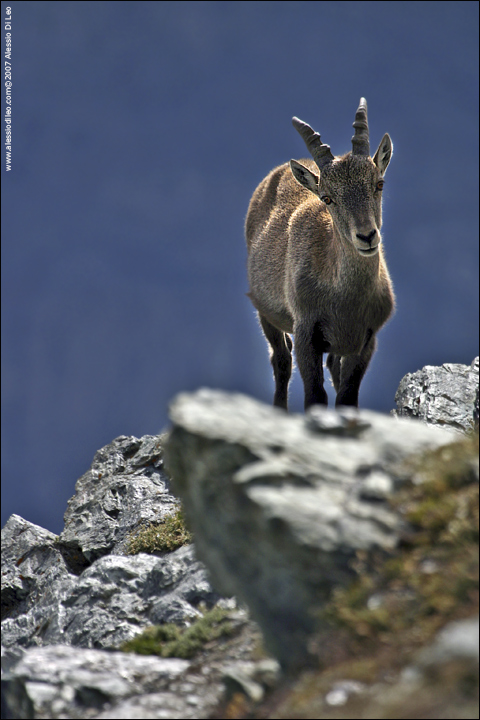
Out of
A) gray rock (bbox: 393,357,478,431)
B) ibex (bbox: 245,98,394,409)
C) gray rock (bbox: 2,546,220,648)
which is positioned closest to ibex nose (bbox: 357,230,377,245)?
ibex (bbox: 245,98,394,409)

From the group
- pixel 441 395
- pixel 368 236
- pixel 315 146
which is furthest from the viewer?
pixel 441 395

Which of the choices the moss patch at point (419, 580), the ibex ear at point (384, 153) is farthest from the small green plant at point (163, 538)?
the moss patch at point (419, 580)

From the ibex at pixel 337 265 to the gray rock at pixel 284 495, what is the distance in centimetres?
460

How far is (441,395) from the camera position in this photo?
15.2 m

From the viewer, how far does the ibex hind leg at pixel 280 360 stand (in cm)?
1488

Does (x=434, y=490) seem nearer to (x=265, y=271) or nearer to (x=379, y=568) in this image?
(x=379, y=568)

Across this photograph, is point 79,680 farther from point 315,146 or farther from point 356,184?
point 315,146

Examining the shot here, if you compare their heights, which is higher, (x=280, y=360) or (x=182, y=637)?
(x=280, y=360)

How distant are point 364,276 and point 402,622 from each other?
22.2ft

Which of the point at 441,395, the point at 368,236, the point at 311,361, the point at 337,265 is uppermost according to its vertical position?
the point at 368,236

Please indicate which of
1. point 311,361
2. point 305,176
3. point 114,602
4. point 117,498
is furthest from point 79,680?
point 305,176

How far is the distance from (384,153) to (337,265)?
74.7 inches

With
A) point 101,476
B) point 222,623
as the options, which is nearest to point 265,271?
point 101,476

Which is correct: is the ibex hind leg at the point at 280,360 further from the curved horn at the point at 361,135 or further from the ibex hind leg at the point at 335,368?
the curved horn at the point at 361,135
